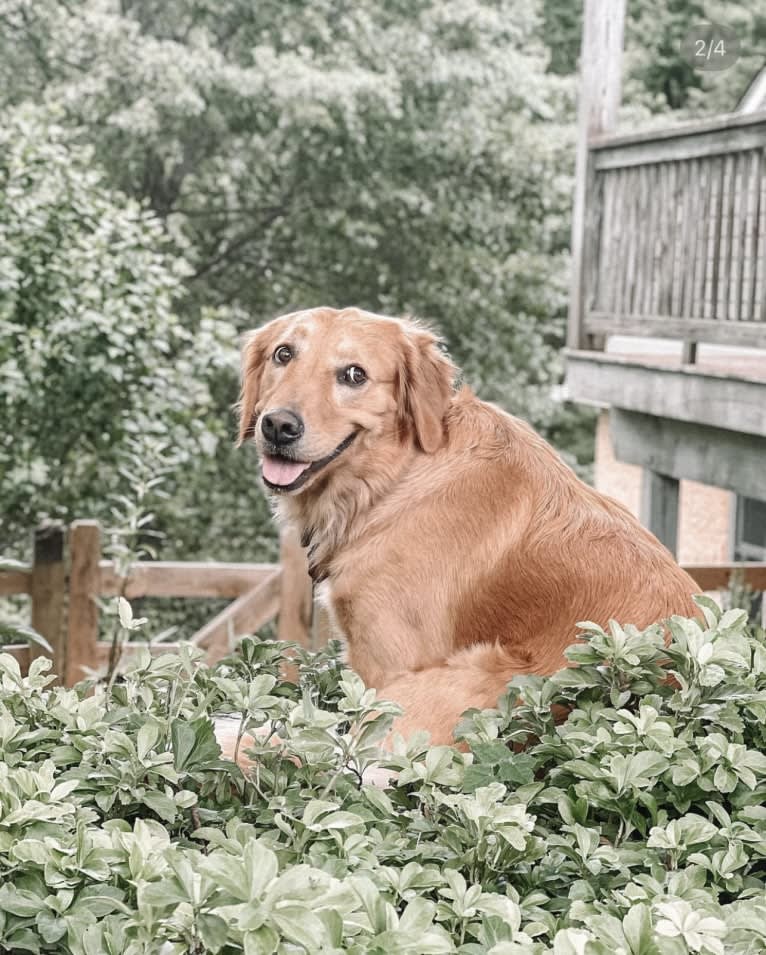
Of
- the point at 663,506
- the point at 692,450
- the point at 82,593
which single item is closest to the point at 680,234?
the point at 692,450

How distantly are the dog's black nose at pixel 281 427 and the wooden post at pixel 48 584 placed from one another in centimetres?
382

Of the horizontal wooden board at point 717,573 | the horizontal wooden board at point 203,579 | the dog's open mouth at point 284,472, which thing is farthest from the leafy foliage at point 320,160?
the dog's open mouth at point 284,472

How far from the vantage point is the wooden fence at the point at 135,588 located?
6.33 meters

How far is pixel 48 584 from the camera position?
634 cm

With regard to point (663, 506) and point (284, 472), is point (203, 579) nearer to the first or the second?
point (663, 506)

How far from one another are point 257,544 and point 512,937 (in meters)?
15.3

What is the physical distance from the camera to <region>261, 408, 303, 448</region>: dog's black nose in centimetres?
267

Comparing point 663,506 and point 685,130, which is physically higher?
point 685,130

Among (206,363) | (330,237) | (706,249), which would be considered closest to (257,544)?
(330,237)

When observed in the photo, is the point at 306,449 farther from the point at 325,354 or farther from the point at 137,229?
the point at 137,229

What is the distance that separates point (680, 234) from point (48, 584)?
366 cm

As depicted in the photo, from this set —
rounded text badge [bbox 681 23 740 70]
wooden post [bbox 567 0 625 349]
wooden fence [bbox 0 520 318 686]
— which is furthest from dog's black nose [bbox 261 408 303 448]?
wooden post [bbox 567 0 625 349]

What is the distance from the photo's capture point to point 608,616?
2322mm

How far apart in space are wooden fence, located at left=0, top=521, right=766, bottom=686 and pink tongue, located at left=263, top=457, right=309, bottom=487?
365cm
